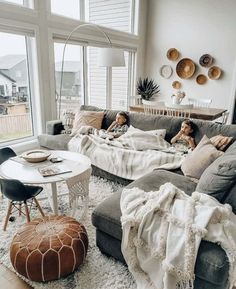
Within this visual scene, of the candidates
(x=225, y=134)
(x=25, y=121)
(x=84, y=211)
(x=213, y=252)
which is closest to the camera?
(x=213, y=252)

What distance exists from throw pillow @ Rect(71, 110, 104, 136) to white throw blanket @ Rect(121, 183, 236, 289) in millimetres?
2103

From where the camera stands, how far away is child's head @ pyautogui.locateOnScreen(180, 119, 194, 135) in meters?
2.90

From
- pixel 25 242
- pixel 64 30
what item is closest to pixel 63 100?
pixel 64 30

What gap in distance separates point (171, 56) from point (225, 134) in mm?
3483

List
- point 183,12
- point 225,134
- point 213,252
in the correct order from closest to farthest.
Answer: point 213,252 < point 225,134 < point 183,12

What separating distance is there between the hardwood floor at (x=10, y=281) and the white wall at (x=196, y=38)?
197 inches

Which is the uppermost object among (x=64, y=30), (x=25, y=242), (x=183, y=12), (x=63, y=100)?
(x=183, y=12)

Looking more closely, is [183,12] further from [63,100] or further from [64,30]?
[63,100]

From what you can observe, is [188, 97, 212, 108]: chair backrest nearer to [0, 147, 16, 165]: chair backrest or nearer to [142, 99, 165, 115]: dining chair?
[142, 99, 165, 115]: dining chair

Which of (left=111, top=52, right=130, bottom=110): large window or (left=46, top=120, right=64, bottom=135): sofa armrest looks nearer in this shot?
(left=46, top=120, right=64, bottom=135): sofa armrest

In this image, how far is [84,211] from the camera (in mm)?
2248

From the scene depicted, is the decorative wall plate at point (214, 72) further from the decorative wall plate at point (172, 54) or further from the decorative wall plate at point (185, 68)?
the decorative wall plate at point (172, 54)

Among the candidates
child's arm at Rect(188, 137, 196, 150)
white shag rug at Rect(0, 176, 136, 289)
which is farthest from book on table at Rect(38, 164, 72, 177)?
child's arm at Rect(188, 137, 196, 150)

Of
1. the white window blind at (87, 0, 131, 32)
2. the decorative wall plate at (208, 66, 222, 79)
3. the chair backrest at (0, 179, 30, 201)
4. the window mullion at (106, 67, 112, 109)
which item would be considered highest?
the white window blind at (87, 0, 131, 32)
